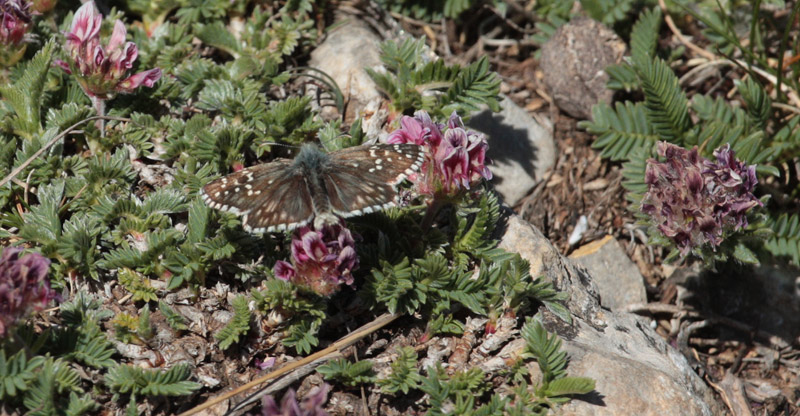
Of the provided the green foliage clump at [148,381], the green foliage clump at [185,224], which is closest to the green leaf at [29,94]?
the green foliage clump at [185,224]

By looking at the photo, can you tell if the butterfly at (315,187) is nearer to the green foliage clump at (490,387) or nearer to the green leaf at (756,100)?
the green foliage clump at (490,387)

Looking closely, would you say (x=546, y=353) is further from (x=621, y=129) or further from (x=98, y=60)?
(x=98, y=60)

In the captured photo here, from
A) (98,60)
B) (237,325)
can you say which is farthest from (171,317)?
(98,60)

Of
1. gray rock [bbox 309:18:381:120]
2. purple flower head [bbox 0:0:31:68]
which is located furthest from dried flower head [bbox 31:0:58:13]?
gray rock [bbox 309:18:381:120]

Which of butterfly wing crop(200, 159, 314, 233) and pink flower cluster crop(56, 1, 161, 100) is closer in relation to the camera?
butterfly wing crop(200, 159, 314, 233)

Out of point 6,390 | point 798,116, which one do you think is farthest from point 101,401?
point 798,116

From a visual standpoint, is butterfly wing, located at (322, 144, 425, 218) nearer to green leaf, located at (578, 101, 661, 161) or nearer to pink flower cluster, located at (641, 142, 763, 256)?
pink flower cluster, located at (641, 142, 763, 256)
